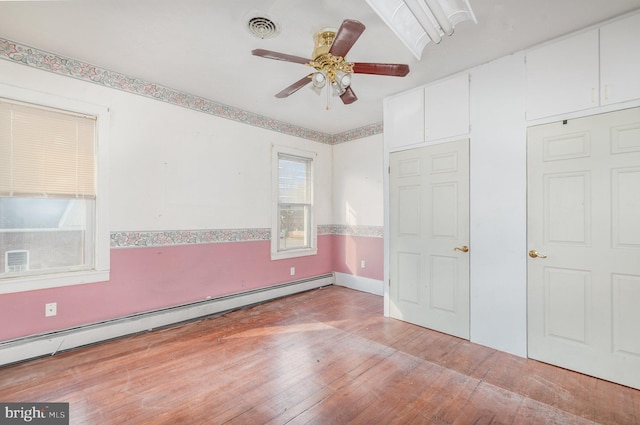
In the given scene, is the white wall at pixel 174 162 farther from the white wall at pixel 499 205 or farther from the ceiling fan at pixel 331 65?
the white wall at pixel 499 205

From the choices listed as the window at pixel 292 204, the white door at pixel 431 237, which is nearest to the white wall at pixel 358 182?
the window at pixel 292 204

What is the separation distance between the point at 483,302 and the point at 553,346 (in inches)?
23.3

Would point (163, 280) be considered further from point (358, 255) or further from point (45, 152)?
point (358, 255)

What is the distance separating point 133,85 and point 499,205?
4001 millimetres

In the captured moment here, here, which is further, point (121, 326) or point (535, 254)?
point (121, 326)

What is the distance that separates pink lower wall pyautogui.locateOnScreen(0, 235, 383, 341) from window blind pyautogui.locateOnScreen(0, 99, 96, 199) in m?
0.81

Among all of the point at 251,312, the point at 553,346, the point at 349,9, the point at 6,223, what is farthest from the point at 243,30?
the point at 553,346

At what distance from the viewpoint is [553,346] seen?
2391 millimetres

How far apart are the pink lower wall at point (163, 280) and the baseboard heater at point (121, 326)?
2.3 inches

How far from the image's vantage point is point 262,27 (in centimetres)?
218

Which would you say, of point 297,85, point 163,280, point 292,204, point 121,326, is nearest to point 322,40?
point 297,85

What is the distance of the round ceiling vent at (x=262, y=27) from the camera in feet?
6.96

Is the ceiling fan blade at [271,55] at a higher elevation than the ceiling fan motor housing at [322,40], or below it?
below

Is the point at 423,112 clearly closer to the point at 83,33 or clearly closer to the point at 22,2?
the point at 83,33
